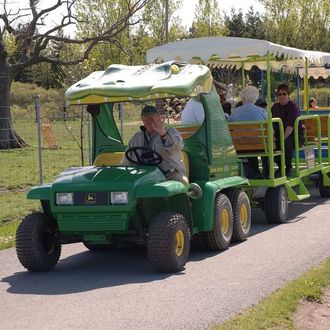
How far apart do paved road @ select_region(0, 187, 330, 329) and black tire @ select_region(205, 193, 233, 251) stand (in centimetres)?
13

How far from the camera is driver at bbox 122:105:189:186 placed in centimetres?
902

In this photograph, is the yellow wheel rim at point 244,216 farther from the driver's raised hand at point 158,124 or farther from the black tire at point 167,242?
the black tire at point 167,242

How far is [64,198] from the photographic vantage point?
8.52 m

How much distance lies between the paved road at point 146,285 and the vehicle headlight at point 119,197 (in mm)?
771

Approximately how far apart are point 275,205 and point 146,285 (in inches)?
167

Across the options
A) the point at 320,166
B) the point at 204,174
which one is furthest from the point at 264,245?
the point at 320,166

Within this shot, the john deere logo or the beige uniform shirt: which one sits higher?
the beige uniform shirt

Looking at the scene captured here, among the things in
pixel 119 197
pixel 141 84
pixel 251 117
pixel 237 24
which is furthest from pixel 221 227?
pixel 237 24

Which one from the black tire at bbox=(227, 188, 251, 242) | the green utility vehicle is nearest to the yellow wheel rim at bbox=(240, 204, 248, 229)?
the black tire at bbox=(227, 188, 251, 242)

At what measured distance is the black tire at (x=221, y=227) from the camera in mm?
9312

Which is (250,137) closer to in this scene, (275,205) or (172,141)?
(275,205)

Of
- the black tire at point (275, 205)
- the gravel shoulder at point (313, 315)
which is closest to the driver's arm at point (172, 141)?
the gravel shoulder at point (313, 315)

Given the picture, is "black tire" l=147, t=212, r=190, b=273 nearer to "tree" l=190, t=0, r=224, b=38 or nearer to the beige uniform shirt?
the beige uniform shirt

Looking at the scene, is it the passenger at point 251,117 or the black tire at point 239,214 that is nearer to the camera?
the black tire at point 239,214
